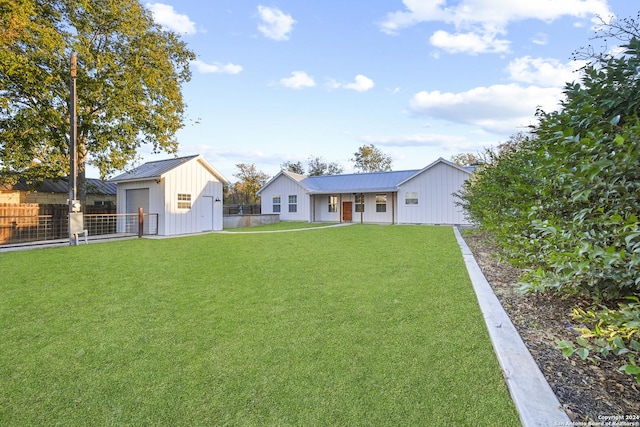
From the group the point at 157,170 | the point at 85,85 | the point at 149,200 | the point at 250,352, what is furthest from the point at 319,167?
the point at 250,352

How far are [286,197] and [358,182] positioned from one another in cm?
558

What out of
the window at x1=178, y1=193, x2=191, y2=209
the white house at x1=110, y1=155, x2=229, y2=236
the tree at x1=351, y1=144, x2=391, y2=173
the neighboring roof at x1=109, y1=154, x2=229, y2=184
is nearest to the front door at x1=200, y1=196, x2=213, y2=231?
the white house at x1=110, y1=155, x2=229, y2=236

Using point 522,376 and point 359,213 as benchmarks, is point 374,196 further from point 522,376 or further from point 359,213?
point 522,376

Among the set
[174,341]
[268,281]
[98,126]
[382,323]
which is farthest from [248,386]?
[98,126]

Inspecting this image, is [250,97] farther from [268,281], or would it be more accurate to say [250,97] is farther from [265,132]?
[268,281]

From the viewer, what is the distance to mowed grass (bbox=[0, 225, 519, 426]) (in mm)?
2092

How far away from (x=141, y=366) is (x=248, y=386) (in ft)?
3.30

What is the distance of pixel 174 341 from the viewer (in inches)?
123

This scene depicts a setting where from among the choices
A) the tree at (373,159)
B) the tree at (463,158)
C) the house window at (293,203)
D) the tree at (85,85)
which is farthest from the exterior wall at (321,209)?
the tree at (463,158)

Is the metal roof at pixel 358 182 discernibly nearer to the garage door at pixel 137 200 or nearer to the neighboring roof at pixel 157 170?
the neighboring roof at pixel 157 170

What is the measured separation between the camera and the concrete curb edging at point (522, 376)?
190 centimetres

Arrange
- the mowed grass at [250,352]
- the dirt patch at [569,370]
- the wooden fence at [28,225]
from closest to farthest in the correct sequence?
1. the dirt patch at [569,370]
2. the mowed grass at [250,352]
3. the wooden fence at [28,225]

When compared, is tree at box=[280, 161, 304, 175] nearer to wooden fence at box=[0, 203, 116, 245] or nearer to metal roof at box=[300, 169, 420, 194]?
metal roof at box=[300, 169, 420, 194]

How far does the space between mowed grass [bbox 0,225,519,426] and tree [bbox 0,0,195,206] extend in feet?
33.0
